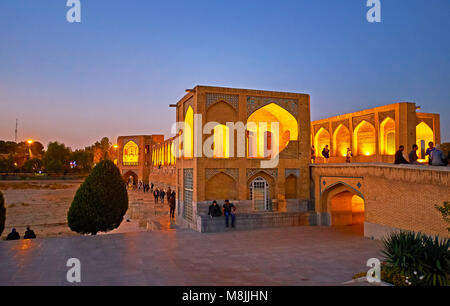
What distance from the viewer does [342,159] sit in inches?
797

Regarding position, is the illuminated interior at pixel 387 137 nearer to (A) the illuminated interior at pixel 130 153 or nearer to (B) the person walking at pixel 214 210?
(B) the person walking at pixel 214 210

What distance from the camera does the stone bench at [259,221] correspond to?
12086 mm

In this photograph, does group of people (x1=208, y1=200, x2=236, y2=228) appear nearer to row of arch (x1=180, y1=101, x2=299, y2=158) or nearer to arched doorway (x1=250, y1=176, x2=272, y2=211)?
arched doorway (x1=250, y1=176, x2=272, y2=211)

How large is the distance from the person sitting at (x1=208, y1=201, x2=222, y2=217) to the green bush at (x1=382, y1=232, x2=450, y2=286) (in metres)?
7.30

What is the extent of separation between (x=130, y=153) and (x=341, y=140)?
112 feet

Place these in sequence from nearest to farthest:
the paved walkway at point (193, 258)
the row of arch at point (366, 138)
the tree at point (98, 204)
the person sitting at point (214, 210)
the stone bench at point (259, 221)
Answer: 1. the paved walkway at point (193, 258)
2. the tree at point (98, 204)
3. the stone bench at point (259, 221)
4. the person sitting at point (214, 210)
5. the row of arch at point (366, 138)

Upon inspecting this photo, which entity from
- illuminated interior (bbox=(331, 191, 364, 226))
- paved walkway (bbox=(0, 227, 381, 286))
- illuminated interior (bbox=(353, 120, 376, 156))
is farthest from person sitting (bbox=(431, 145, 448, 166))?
illuminated interior (bbox=(353, 120, 376, 156))

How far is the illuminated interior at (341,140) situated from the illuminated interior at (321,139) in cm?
80

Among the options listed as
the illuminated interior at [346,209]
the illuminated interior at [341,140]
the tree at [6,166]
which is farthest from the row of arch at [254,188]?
the tree at [6,166]

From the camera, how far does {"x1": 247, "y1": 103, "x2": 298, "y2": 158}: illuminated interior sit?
14.8 m
